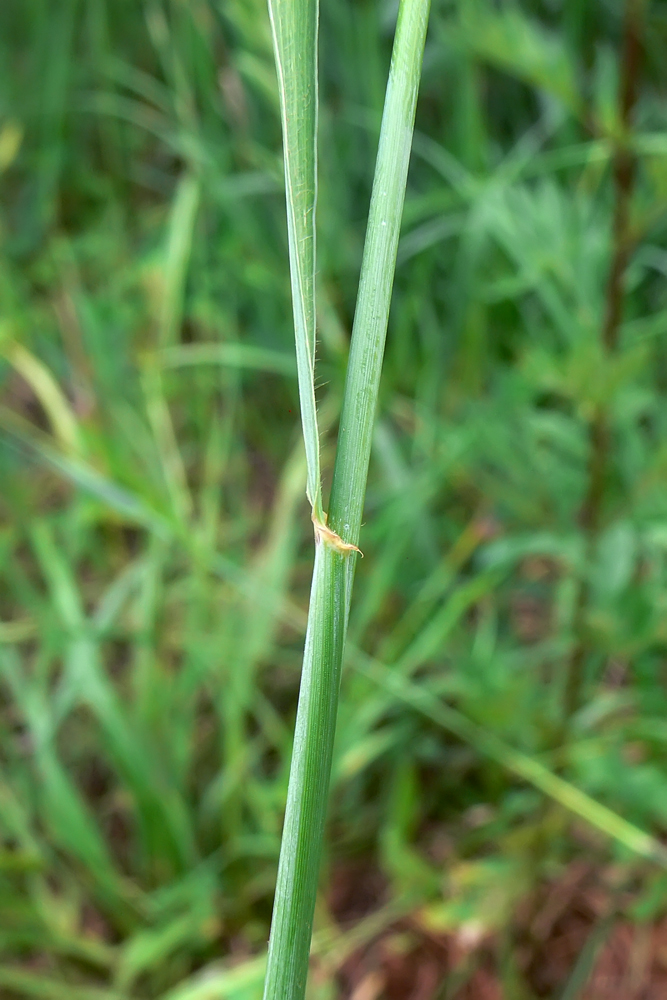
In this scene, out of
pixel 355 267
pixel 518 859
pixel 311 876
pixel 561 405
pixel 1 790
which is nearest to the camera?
pixel 311 876

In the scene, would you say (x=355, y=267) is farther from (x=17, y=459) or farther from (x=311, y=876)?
(x=311, y=876)

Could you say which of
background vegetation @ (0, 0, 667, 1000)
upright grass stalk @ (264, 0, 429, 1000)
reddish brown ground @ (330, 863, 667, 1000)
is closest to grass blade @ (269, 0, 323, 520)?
upright grass stalk @ (264, 0, 429, 1000)

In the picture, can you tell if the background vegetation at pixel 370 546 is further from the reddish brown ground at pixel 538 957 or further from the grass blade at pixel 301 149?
the grass blade at pixel 301 149

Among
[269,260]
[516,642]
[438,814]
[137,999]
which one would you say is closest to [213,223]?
[269,260]

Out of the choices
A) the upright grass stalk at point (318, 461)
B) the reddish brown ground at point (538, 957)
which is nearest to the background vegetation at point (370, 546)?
the reddish brown ground at point (538, 957)

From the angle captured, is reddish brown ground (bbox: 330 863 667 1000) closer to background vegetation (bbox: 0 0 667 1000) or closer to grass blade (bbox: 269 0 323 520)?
background vegetation (bbox: 0 0 667 1000)
